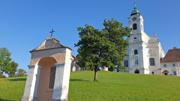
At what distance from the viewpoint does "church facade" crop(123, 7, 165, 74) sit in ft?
201

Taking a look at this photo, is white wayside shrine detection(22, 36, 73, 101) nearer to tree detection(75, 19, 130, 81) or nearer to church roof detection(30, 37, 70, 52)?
church roof detection(30, 37, 70, 52)

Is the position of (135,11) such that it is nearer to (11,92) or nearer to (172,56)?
(172,56)

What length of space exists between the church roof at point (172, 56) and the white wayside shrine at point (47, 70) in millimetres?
55208

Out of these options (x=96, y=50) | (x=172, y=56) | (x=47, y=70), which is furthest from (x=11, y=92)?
(x=172, y=56)

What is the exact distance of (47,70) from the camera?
48.5 feet

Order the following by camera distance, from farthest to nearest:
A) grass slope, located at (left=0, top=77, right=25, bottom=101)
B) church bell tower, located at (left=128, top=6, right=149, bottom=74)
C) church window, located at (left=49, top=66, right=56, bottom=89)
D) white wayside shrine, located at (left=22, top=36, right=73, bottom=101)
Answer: church bell tower, located at (left=128, top=6, right=149, bottom=74)
grass slope, located at (left=0, top=77, right=25, bottom=101)
church window, located at (left=49, top=66, right=56, bottom=89)
white wayside shrine, located at (left=22, top=36, right=73, bottom=101)

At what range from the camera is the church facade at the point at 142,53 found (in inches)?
2416

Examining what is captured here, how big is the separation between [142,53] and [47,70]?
5089cm

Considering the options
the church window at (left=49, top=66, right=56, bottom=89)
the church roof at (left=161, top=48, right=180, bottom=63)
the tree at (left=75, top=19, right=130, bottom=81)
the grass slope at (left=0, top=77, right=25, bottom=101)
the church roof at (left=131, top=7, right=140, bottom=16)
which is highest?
the church roof at (left=131, top=7, right=140, bottom=16)

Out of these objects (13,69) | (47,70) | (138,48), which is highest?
(138,48)

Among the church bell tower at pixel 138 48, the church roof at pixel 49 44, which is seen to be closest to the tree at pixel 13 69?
the church bell tower at pixel 138 48

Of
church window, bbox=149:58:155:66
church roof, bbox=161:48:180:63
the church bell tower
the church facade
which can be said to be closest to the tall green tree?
the church facade

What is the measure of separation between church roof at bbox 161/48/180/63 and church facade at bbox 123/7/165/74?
2064 millimetres

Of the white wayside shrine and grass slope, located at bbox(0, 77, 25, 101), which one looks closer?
the white wayside shrine
